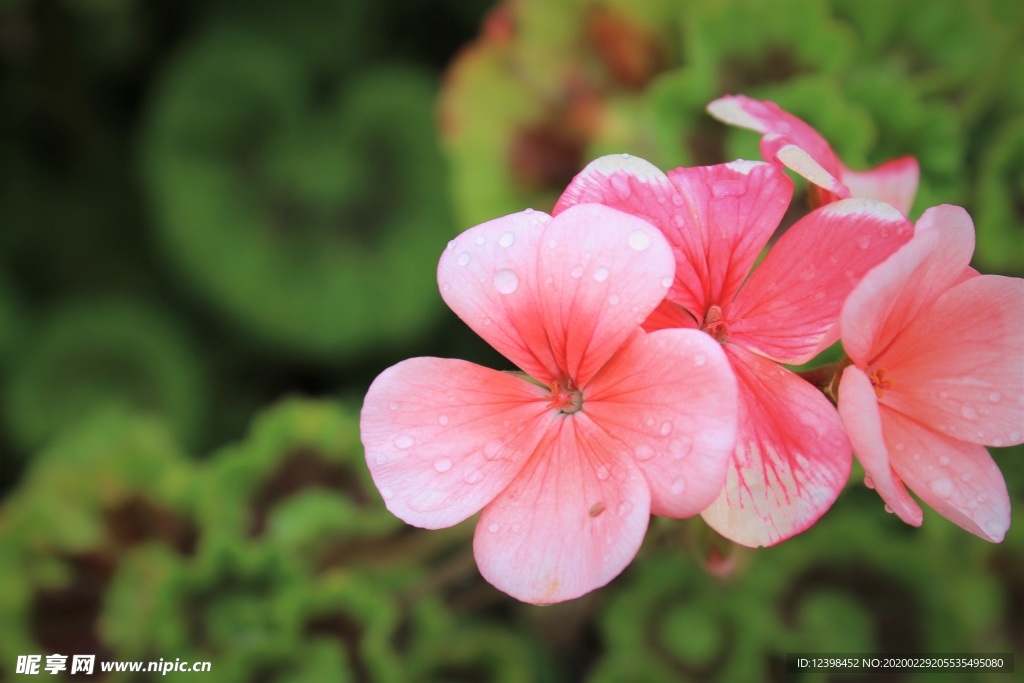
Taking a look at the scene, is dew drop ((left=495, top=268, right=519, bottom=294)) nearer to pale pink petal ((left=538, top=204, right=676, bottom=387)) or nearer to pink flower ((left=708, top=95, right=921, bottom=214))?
pale pink petal ((left=538, top=204, right=676, bottom=387))

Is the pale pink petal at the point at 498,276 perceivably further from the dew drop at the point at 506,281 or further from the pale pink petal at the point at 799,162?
the pale pink petal at the point at 799,162

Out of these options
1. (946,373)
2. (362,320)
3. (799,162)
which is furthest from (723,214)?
(362,320)

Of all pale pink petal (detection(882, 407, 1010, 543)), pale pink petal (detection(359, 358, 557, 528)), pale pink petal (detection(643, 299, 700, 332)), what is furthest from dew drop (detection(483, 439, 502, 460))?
pale pink petal (detection(882, 407, 1010, 543))

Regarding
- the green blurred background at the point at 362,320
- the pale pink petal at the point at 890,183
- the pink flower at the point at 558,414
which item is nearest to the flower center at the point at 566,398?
the pink flower at the point at 558,414

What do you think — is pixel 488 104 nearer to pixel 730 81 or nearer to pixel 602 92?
pixel 602 92

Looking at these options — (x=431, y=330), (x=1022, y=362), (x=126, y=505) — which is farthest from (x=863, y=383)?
(x=431, y=330)

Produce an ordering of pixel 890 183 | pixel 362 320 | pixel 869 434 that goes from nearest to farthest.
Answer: pixel 869 434
pixel 890 183
pixel 362 320

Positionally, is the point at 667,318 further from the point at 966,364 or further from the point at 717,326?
the point at 966,364
